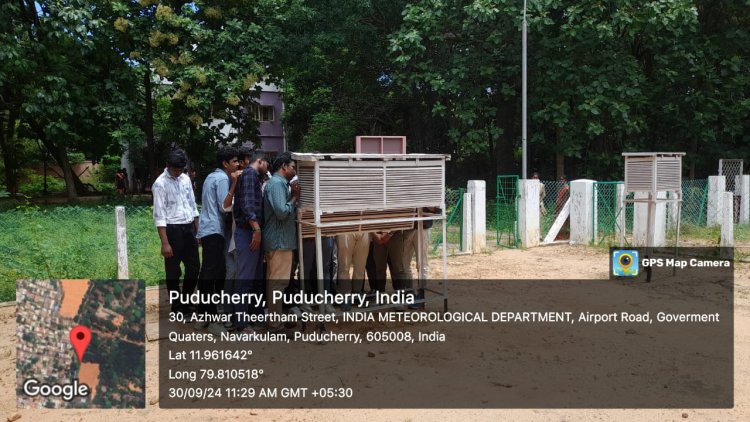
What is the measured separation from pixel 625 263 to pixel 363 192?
509 centimetres

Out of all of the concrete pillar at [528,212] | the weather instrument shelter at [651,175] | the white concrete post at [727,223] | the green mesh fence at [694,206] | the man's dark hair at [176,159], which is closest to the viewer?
the man's dark hair at [176,159]

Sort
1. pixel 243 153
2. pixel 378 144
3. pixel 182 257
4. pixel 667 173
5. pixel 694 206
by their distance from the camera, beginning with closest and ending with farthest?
A: pixel 182 257 < pixel 243 153 < pixel 378 144 < pixel 667 173 < pixel 694 206

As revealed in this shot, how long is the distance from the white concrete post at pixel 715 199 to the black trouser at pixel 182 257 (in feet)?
39.6

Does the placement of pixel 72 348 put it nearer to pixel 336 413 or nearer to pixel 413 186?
pixel 336 413

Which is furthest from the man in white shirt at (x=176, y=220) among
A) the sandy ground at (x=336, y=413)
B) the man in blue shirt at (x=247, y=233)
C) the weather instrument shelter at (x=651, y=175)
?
the weather instrument shelter at (x=651, y=175)

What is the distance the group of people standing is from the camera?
5.61m

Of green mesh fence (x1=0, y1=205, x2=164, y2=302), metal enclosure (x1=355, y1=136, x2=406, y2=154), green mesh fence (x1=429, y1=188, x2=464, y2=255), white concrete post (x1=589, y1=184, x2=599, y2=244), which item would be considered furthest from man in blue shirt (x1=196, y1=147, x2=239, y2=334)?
white concrete post (x1=589, y1=184, x2=599, y2=244)

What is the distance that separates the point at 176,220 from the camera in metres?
5.92

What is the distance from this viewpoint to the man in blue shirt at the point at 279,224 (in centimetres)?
553

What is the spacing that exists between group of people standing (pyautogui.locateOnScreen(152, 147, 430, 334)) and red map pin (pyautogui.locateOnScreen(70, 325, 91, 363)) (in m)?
1.78

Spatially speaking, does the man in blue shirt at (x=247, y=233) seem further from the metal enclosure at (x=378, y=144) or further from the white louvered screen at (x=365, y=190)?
the metal enclosure at (x=378, y=144)

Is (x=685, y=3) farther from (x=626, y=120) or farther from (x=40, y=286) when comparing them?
(x=40, y=286)

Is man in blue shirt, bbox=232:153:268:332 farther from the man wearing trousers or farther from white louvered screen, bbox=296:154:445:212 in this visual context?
the man wearing trousers

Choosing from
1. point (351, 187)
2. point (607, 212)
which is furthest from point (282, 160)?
point (607, 212)
